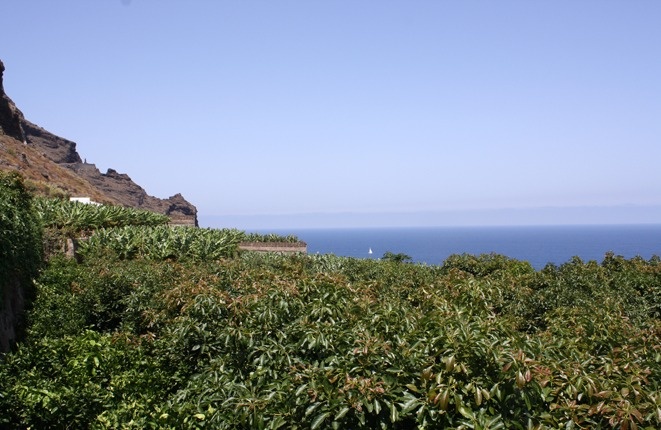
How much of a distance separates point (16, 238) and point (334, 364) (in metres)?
8.34

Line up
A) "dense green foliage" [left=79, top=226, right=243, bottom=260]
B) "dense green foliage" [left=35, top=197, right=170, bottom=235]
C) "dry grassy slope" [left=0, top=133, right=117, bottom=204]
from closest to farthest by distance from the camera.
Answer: "dense green foliage" [left=79, top=226, right=243, bottom=260] < "dense green foliage" [left=35, top=197, right=170, bottom=235] < "dry grassy slope" [left=0, top=133, right=117, bottom=204]

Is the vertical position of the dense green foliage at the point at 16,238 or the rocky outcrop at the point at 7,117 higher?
the rocky outcrop at the point at 7,117

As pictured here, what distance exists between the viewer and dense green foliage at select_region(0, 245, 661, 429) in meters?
4.29

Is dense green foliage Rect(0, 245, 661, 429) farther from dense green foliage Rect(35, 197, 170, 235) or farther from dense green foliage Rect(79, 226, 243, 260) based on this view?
dense green foliage Rect(35, 197, 170, 235)

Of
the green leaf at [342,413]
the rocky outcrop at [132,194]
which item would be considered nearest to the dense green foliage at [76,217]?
the green leaf at [342,413]

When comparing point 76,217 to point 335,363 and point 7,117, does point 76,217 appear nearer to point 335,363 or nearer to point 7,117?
point 335,363

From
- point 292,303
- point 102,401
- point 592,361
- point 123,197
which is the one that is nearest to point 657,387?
point 592,361

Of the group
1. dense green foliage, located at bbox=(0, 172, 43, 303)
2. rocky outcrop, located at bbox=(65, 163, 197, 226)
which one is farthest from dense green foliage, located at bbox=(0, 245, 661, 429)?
rocky outcrop, located at bbox=(65, 163, 197, 226)

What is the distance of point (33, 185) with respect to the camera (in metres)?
31.3

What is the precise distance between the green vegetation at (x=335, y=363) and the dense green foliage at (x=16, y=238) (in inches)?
40.1

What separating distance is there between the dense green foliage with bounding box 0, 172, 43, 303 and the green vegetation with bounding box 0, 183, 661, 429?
1018 millimetres

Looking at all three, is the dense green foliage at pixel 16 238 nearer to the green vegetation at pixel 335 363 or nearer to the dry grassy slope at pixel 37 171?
the green vegetation at pixel 335 363

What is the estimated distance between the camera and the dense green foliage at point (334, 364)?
14.1ft

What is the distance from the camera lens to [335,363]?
4910 mm
